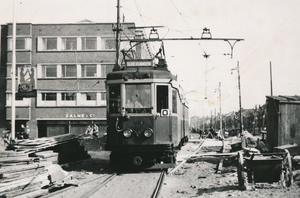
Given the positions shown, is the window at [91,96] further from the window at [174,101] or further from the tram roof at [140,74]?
the tram roof at [140,74]

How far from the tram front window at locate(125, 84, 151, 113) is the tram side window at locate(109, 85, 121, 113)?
0.29 metres

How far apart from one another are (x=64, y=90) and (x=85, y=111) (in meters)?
3.18

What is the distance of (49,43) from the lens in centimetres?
3709

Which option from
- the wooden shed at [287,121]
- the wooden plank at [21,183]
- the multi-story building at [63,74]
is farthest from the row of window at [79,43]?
the wooden plank at [21,183]

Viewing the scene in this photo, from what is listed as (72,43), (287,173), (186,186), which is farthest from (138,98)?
(72,43)

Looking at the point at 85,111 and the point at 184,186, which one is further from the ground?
the point at 85,111

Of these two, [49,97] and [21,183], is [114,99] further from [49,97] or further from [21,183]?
[49,97]

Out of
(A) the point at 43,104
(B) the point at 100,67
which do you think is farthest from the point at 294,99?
(A) the point at 43,104

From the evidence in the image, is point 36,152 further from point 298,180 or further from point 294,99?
point 294,99

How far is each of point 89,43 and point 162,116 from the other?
2726 cm

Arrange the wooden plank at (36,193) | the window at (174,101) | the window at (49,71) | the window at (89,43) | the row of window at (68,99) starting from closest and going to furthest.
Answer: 1. the wooden plank at (36,193)
2. the window at (174,101)
3. the row of window at (68,99)
4. the window at (89,43)
5. the window at (49,71)

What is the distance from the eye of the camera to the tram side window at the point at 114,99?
37.3 ft

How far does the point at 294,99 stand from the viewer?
14953mm

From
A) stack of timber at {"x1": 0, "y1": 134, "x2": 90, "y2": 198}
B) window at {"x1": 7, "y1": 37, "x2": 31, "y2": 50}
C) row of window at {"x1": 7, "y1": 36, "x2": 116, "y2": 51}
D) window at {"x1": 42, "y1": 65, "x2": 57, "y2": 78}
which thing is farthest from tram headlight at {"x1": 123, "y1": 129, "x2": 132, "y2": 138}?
window at {"x1": 7, "y1": 37, "x2": 31, "y2": 50}
